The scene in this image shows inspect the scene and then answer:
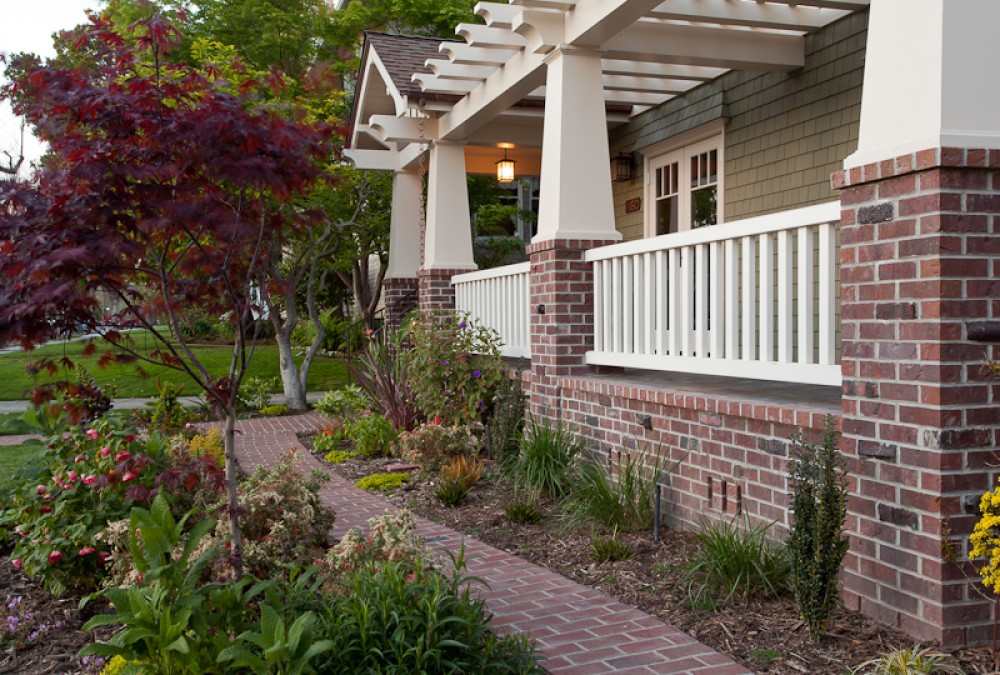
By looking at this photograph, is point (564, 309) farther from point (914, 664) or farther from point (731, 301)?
point (914, 664)

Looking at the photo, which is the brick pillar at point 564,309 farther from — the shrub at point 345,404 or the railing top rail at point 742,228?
the shrub at point 345,404

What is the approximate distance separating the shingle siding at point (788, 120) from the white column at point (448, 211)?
2.60 metres

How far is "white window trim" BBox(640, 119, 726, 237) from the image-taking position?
9.32m

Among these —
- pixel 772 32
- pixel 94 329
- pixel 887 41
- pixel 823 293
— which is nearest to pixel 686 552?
pixel 823 293

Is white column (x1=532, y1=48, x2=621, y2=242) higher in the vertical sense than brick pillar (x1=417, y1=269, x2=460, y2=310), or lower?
higher

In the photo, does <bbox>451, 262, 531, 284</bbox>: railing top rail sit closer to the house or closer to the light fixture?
the house

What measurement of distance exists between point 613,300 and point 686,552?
2.37 meters

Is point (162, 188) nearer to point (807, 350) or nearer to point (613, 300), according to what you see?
point (807, 350)

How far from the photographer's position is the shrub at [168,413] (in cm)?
977

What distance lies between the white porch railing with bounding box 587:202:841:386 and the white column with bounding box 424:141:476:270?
3959 mm

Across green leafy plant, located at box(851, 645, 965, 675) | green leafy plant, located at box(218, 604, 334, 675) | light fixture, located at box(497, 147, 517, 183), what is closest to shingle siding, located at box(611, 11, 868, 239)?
light fixture, located at box(497, 147, 517, 183)

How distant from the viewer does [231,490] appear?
3908 millimetres

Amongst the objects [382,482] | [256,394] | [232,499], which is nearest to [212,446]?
[382,482]

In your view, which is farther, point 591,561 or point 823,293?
point 591,561
